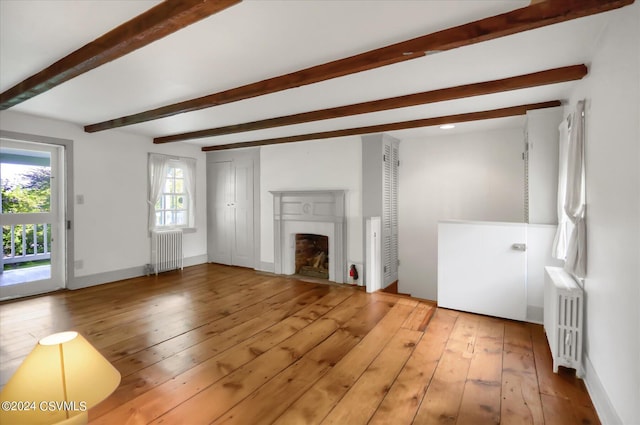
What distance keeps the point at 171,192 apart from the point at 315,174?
111 inches

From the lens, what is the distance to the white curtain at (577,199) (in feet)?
7.24

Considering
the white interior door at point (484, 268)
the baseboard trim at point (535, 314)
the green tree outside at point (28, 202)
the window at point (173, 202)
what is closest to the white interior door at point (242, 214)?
the window at point (173, 202)

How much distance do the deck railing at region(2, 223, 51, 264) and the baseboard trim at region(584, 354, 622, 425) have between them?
6.08 m

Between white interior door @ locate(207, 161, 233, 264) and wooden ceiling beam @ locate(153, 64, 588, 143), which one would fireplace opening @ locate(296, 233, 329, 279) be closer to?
white interior door @ locate(207, 161, 233, 264)

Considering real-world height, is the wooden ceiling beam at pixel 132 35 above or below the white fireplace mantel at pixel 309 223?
above

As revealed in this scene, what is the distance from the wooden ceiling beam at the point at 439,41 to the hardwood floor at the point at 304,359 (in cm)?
223

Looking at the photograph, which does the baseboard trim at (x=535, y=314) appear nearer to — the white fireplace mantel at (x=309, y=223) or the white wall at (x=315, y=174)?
the white wall at (x=315, y=174)

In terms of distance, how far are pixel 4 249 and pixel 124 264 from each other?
1420 mm

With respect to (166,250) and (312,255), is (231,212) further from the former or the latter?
(312,255)

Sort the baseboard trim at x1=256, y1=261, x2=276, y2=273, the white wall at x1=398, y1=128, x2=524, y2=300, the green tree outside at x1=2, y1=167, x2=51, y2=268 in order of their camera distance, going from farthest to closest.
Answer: the baseboard trim at x1=256, y1=261, x2=276, y2=273
the white wall at x1=398, y1=128, x2=524, y2=300
the green tree outside at x1=2, y1=167, x2=51, y2=268

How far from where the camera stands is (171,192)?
5.75 meters

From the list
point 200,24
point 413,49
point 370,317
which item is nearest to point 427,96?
point 413,49

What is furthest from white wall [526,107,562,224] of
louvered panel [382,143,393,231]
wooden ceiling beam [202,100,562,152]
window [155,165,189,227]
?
window [155,165,189,227]

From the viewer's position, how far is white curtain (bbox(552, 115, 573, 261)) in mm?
2648
